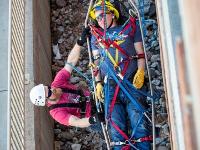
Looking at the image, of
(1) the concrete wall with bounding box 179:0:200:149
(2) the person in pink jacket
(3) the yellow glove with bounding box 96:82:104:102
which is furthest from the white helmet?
(1) the concrete wall with bounding box 179:0:200:149

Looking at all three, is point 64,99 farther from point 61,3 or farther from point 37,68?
point 61,3

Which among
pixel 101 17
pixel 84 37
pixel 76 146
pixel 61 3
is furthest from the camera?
pixel 61 3

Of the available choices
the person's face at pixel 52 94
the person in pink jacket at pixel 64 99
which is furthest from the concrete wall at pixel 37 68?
the person's face at pixel 52 94

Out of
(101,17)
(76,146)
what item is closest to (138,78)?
(101,17)

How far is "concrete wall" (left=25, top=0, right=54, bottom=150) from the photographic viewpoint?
216 inches

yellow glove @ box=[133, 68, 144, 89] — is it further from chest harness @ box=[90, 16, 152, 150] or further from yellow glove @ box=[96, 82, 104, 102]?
yellow glove @ box=[96, 82, 104, 102]
